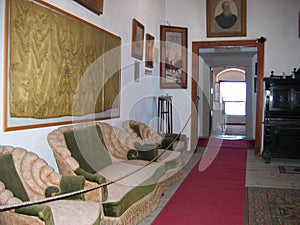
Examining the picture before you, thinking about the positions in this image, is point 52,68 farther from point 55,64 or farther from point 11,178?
point 11,178

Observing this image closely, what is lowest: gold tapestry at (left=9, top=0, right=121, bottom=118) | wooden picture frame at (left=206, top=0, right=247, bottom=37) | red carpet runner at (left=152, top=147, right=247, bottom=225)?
red carpet runner at (left=152, top=147, right=247, bottom=225)

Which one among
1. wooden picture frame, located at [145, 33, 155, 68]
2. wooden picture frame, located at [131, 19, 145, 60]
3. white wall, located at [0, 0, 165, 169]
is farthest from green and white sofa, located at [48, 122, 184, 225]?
wooden picture frame, located at [145, 33, 155, 68]

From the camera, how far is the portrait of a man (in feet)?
25.7

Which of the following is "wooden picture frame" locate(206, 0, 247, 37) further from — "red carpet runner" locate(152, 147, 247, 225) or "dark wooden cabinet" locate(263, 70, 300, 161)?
"red carpet runner" locate(152, 147, 247, 225)

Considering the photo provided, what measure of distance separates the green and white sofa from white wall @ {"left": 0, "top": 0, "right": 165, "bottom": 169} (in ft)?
0.72

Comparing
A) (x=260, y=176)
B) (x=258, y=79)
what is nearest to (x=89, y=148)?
(x=260, y=176)

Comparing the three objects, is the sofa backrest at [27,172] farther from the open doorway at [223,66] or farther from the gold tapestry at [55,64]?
the open doorway at [223,66]

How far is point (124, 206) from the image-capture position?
3090 millimetres

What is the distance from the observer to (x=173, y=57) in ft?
26.5

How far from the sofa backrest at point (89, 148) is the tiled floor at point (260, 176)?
0.76 m

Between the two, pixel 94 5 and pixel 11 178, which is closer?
pixel 11 178

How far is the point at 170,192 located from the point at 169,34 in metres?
4.30

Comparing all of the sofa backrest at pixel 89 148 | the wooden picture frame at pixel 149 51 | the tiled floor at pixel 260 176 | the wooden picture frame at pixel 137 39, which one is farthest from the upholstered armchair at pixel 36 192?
the wooden picture frame at pixel 149 51

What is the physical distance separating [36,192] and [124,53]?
10.6 ft
